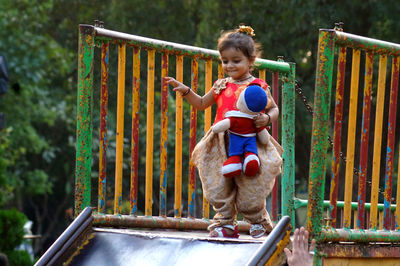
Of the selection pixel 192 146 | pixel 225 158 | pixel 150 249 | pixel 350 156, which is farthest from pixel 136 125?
pixel 350 156

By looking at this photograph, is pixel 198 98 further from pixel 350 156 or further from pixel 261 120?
pixel 350 156

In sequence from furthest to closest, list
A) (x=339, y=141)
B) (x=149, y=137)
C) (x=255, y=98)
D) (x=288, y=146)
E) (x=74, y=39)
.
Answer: (x=74, y=39)
(x=288, y=146)
(x=149, y=137)
(x=255, y=98)
(x=339, y=141)

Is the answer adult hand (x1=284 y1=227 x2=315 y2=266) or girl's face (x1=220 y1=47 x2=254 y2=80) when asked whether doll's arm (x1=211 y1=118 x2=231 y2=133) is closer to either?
girl's face (x1=220 y1=47 x2=254 y2=80)

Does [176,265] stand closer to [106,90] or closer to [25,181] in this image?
[106,90]

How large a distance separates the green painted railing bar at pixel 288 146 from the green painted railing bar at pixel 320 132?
1.54 meters

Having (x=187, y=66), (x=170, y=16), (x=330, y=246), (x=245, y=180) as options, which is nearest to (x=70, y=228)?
(x=245, y=180)

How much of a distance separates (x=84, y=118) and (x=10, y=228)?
547cm

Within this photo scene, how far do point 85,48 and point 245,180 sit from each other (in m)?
1.07

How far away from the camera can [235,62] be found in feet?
13.0

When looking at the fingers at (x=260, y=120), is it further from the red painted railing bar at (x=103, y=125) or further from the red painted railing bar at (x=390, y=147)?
the red painted railing bar at (x=103, y=125)

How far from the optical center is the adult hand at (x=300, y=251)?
324cm

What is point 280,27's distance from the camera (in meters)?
14.6

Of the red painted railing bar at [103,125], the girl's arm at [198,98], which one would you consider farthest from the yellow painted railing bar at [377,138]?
the red painted railing bar at [103,125]

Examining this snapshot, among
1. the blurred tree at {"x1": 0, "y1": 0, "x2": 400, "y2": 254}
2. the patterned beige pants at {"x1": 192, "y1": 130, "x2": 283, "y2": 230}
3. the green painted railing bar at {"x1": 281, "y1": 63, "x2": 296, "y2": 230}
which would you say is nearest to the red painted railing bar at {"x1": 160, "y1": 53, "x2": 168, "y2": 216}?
the patterned beige pants at {"x1": 192, "y1": 130, "x2": 283, "y2": 230}
